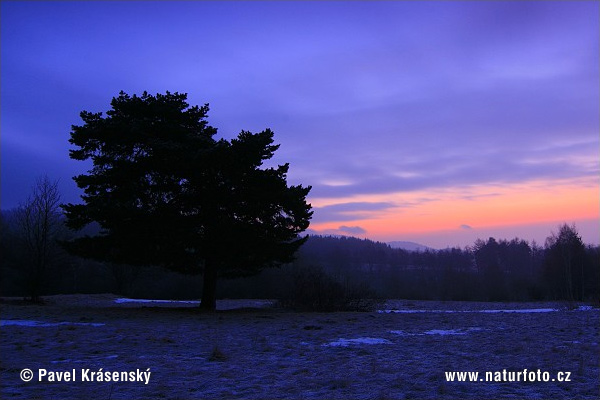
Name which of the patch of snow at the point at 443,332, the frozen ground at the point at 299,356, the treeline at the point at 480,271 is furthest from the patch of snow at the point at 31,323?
the treeline at the point at 480,271

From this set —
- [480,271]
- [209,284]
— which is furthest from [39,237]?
[480,271]

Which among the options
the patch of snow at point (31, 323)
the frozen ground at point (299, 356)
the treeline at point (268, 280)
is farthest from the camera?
the treeline at point (268, 280)

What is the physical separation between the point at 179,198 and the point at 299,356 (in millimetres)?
10924

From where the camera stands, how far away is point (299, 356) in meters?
8.15

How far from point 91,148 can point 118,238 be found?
4.07 metres

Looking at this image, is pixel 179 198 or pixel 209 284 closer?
pixel 179 198

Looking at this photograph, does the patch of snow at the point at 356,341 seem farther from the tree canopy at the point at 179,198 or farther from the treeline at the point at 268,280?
the treeline at the point at 268,280

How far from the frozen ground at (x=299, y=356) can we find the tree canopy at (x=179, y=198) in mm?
3795

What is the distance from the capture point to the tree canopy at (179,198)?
16.4 metres

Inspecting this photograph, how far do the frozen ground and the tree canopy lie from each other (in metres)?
3.80

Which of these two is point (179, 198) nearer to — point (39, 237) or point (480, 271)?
point (39, 237)

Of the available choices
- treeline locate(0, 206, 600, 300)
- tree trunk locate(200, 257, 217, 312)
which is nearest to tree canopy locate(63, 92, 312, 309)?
tree trunk locate(200, 257, 217, 312)

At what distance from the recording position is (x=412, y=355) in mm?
8023

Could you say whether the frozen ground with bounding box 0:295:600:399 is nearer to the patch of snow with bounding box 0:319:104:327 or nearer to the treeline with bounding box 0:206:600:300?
the patch of snow with bounding box 0:319:104:327
